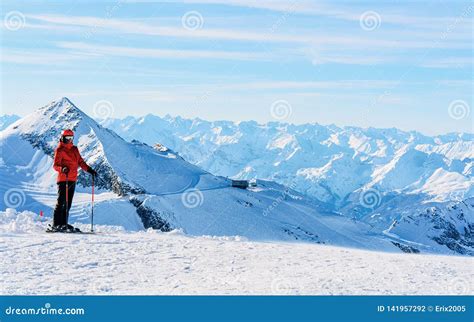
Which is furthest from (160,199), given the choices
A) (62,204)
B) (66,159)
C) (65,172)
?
(66,159)

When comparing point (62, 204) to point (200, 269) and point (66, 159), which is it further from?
point (200, 269)

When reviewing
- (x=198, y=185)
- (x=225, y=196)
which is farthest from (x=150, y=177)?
(x=225, y=196)

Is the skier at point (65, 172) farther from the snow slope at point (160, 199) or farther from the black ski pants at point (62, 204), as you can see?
the snow slope at point (160, 199)

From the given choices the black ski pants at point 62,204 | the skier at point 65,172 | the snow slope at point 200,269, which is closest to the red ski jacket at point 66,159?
the skier at point 65,172

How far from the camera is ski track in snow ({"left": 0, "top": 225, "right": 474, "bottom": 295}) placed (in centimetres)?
1373

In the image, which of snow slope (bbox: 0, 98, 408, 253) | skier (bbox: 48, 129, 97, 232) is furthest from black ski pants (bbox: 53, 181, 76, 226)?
snow slope (bbox: 0, 98, 408, 253)

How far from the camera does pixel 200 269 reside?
15.8 meters

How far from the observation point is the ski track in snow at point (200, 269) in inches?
540

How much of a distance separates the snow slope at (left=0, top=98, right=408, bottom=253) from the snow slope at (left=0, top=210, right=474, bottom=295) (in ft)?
298

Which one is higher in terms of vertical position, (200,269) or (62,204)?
(62,204)

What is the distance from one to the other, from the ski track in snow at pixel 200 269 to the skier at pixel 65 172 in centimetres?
101
